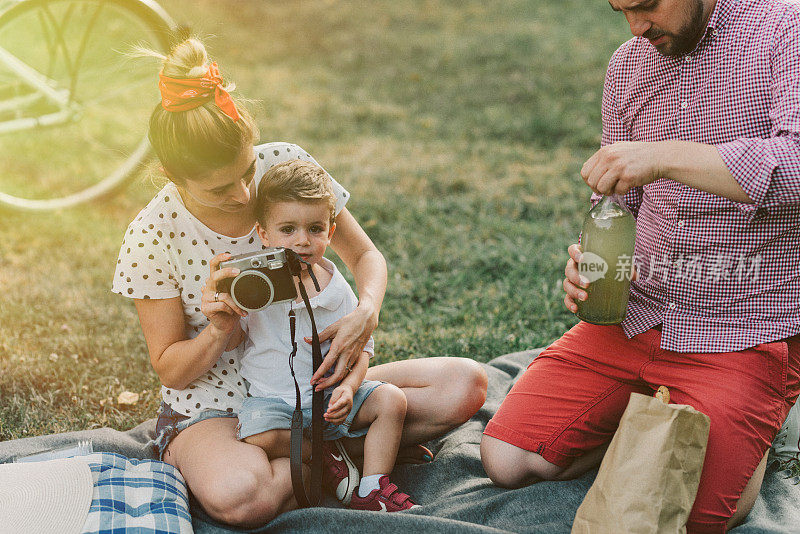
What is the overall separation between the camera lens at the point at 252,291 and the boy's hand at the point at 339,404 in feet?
1.30

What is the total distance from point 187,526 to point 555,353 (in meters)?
1.40

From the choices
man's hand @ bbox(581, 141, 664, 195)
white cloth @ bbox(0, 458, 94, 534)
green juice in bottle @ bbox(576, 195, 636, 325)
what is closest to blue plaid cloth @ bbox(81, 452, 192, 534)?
white cloth @ bbox(0, 458, 94, 534)

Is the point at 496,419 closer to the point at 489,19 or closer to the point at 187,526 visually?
the point at 187,526

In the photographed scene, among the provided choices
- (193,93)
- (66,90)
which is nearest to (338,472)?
(193,93)

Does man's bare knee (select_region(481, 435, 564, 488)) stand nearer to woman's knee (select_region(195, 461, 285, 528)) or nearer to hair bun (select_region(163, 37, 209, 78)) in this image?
woman's knee (select_region(195, 461, 285, 528))

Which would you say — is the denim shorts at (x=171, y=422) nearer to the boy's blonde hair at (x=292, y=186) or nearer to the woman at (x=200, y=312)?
A: the woman at (x=200, y=312)

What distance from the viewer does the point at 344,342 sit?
2.47 m

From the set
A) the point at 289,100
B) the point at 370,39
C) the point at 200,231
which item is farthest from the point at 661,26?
the point at 370,39

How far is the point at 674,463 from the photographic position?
1.96m

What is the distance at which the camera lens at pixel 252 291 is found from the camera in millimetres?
2197

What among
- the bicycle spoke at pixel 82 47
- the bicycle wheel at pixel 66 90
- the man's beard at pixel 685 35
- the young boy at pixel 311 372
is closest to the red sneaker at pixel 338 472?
the young boy at pixel 311 372

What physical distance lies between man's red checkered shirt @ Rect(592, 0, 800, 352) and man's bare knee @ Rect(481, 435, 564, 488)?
537mm

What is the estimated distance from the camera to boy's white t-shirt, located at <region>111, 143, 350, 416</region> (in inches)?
95.7

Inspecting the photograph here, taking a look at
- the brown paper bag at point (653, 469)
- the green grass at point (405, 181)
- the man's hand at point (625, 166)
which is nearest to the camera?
the brown paper bag at point (653, 469)
